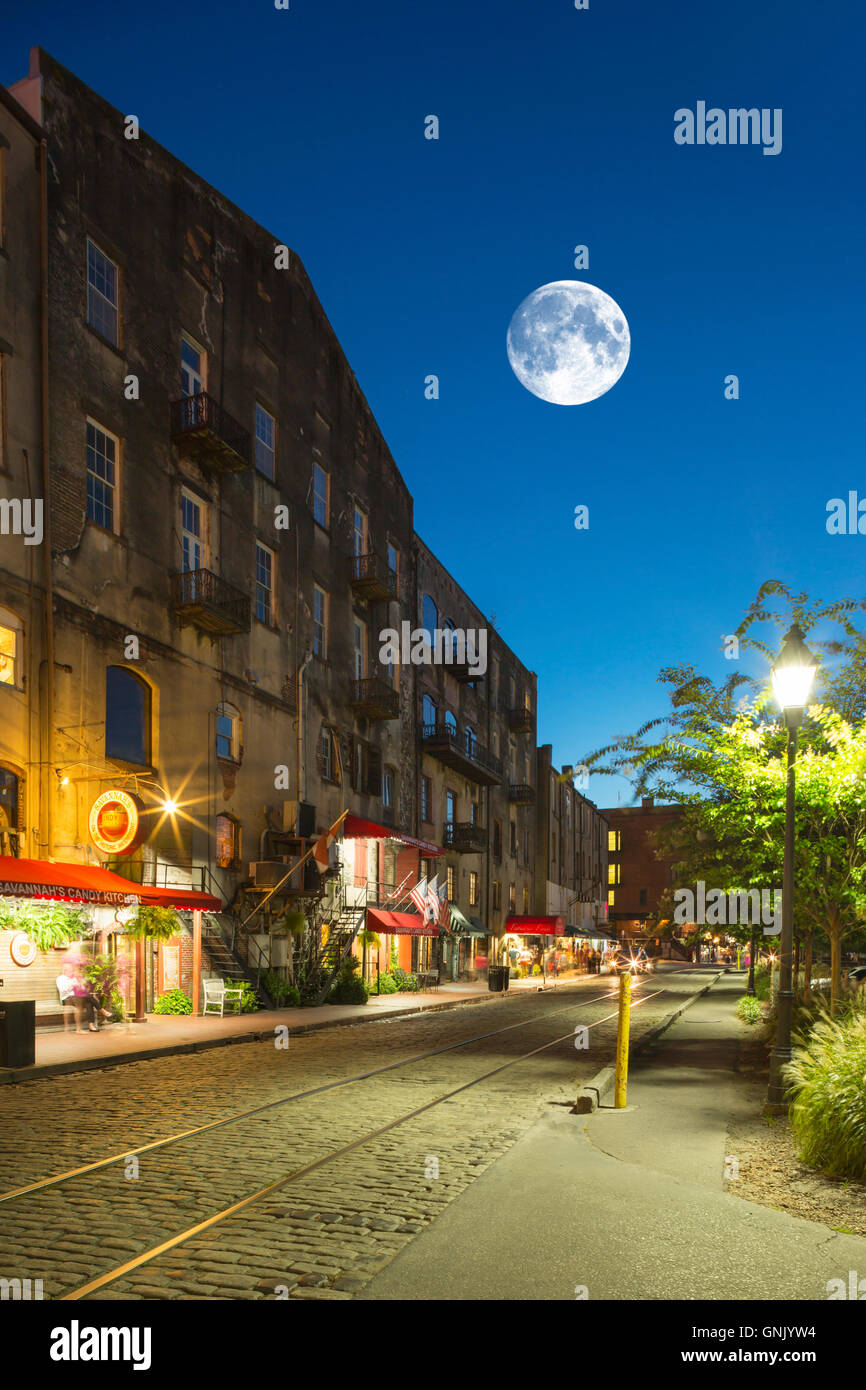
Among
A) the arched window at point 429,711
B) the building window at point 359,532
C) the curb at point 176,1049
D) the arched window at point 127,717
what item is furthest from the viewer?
the arched window at point 429,711

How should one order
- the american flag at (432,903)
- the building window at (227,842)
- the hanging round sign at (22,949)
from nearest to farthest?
the hanging round sign at (22,949) → the building window at (227,842) → the american flag at (432,903)

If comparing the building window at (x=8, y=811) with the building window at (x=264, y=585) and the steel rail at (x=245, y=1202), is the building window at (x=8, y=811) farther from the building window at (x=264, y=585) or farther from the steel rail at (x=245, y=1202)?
the building window at (x=264, y=585)

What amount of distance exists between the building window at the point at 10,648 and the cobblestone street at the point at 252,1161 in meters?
7.43

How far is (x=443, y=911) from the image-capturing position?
137ft

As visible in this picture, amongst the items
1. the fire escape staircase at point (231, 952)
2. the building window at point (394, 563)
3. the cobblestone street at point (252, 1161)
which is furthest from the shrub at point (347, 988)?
the building window at point (394, 563)

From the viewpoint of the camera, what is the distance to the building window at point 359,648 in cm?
3750

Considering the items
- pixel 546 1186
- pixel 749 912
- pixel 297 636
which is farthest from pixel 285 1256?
pixel 297 636

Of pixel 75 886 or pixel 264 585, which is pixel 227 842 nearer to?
pixel 264 585

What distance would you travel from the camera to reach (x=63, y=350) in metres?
21.3

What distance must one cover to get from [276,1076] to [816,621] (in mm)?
10209

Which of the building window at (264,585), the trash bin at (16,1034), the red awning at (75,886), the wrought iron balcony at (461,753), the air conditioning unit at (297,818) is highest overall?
the building window at (264,585)

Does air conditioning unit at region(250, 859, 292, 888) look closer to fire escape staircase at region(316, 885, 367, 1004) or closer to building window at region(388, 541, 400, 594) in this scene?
fire escape staircase at region(316, 885, 367, 1004)

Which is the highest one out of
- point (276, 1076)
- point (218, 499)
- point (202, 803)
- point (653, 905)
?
point (218, 499)

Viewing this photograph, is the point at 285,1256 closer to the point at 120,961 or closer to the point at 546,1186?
the point at 546,1186
